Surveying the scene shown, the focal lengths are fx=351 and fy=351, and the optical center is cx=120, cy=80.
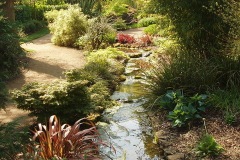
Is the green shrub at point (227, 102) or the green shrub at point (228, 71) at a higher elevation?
the green shrub at point (228, 71)

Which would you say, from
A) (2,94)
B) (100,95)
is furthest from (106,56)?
(2,94)

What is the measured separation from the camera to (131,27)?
66.3ft

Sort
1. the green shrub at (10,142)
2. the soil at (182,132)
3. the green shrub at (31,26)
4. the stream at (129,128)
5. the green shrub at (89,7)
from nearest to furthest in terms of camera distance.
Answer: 1. the green shrub at (10,142)
2. the soil at (182,132)
3. the stream at (129,128)
4. the green shrub at (31,26)
5. the green shrub at (89,7)

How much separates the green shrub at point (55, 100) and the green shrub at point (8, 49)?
1.79 m

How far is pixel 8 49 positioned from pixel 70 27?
1004cm

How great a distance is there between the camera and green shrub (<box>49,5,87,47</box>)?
1379 cm

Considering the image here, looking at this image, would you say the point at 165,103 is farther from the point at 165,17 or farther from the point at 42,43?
the point at 42,43

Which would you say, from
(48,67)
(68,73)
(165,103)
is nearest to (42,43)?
(48,67)

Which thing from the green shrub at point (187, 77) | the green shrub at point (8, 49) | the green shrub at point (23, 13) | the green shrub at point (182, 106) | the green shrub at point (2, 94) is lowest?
the green shrub at point (23, 13)

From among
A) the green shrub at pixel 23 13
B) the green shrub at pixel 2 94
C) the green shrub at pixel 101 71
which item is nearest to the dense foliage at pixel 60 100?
the green shrub at pixel 101 71

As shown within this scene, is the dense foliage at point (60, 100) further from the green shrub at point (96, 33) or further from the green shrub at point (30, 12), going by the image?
the green shrub at point (30, 12)

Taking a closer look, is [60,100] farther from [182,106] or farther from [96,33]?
[96,33]

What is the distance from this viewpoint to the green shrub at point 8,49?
3.83 m

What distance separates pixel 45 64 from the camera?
11.2 m
